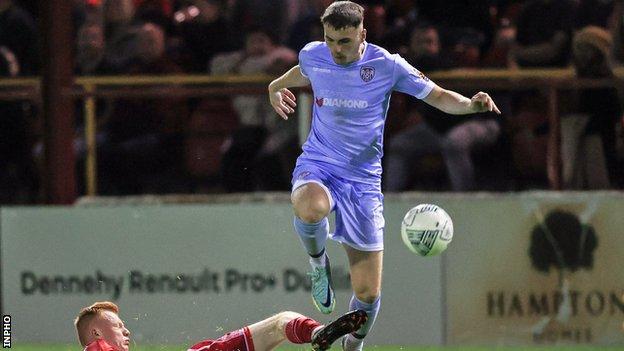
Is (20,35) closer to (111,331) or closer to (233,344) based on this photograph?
(233,344)

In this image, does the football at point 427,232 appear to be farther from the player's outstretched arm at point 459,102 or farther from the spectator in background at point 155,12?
the spectator in background at point 155,12

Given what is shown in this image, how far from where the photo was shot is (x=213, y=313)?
14.4 meters

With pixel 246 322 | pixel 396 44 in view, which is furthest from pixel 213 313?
pixel 396 44

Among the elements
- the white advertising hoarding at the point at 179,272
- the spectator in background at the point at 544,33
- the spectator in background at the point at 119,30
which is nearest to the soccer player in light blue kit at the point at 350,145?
the white advertising hoarding at the point at 179,272

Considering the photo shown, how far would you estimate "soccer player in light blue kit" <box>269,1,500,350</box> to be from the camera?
11.0 meters

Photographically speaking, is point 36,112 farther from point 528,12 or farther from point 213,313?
point 528,12

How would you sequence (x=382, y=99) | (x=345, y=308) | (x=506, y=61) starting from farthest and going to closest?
(x=506, y=61) < (x=345, y=308) < (x=382, y=99)

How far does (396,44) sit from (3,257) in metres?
3.72

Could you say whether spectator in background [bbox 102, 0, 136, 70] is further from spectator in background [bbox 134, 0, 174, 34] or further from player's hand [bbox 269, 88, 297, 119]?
player's hand [bbox 269, 88, 297, 119]

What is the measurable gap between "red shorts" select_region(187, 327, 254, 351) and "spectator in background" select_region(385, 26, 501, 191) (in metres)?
4.52

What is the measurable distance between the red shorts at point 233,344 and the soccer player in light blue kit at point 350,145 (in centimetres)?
93

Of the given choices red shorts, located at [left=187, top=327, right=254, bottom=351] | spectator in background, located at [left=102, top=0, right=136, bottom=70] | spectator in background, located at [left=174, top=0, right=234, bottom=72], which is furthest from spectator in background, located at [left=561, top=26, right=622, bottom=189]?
red shorts, located at [left=187, top=327, right=254, bottom=351]

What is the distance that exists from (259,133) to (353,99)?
3.93m

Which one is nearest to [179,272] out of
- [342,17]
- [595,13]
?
[595,13]
